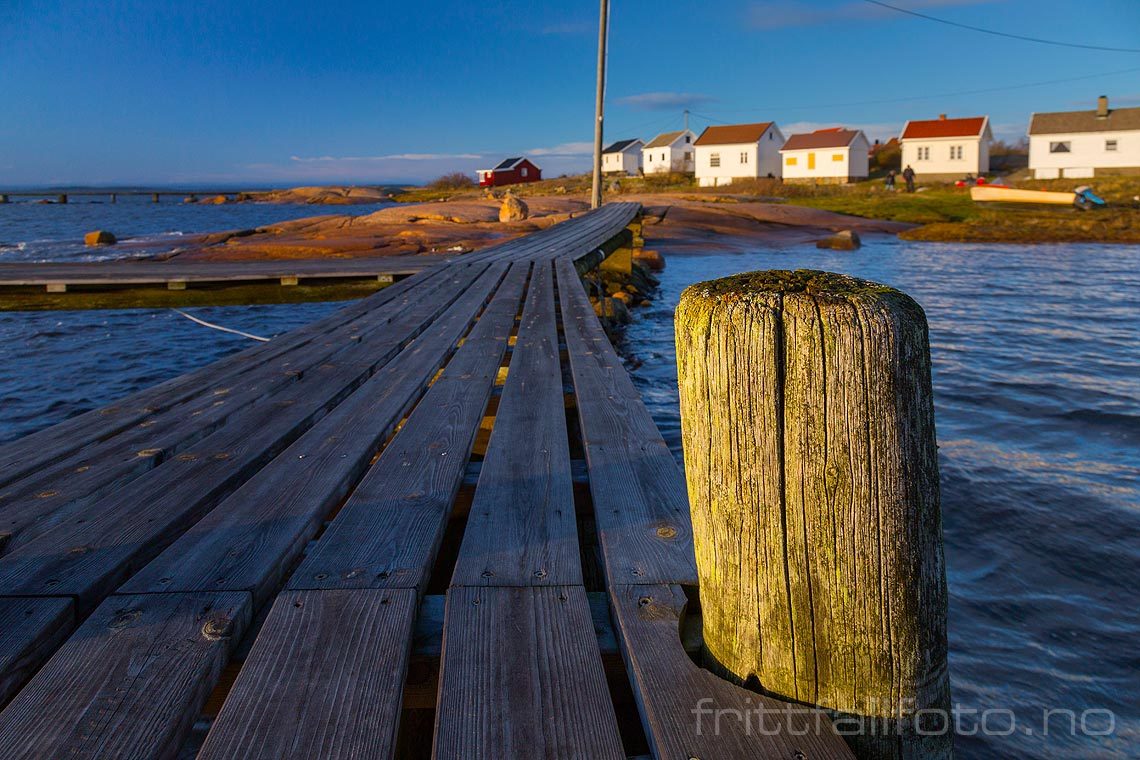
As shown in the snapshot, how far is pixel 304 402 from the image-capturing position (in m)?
4.05

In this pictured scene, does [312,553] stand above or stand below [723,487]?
below

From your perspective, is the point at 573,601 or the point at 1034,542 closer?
the point at 573,601

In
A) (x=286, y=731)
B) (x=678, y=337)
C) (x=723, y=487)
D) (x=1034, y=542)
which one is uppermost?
(x=678, y=337)

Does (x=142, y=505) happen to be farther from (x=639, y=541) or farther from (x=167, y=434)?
(x=639, y=541)

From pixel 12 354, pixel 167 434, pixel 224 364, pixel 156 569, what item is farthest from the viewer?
pixel 12 354

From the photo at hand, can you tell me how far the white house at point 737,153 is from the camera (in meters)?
58.8

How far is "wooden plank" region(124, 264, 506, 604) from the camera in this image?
7.05ft

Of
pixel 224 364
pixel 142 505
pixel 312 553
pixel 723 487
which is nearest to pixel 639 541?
pixel 723 487

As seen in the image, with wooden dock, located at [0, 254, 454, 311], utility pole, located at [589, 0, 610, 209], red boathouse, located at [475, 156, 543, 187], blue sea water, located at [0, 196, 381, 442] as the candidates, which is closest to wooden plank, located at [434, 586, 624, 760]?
blue sea water, located at [0, 196, 381, 442]

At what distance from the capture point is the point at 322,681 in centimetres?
170

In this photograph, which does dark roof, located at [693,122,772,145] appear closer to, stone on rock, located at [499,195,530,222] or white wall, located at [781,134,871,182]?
white wall, located at [781,134,871,182]

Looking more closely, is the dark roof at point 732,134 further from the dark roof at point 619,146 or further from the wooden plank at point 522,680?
the wooden plank at point 522,680

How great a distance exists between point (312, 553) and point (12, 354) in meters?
11.0

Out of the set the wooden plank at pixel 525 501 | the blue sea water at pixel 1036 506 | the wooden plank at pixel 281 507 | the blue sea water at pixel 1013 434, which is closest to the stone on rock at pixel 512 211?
the blue sea water at pixel 1013 434
